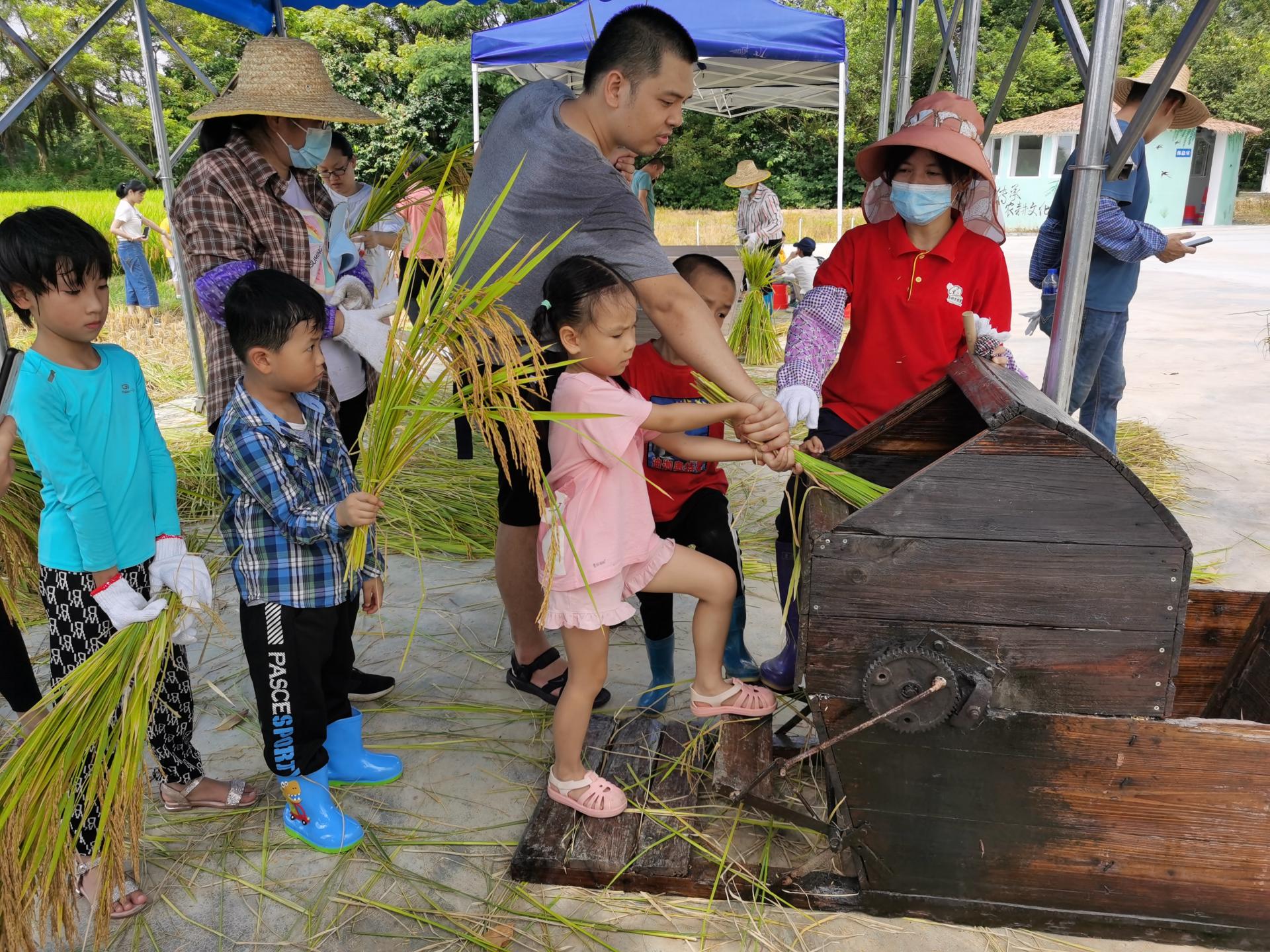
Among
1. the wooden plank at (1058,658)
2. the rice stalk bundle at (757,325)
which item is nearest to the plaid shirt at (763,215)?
the rice stalk bundle at (757,325)

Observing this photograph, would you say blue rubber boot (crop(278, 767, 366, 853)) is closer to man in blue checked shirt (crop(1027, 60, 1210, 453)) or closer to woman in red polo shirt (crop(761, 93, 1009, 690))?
woman in red polo shirt (crop(761, 93, 1009, 690))

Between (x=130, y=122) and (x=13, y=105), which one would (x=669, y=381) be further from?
(x=130, y=122)

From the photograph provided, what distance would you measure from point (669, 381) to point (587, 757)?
3.51 ft

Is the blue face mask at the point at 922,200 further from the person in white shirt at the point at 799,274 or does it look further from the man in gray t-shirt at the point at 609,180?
the person in white shirt at the point at 799,274

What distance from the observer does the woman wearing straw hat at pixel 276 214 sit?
236 centimetres

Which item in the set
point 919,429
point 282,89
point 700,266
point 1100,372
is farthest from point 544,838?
point 1100,372

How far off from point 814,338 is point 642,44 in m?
0.86

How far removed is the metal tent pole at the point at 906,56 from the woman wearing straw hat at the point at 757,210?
4.11 metres

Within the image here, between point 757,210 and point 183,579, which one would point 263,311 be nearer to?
point 183,579

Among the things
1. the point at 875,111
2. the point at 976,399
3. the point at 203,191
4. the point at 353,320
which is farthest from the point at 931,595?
the point at 875,111

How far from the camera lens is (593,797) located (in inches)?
85.7

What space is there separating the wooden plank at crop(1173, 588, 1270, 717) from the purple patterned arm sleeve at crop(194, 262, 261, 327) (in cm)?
255

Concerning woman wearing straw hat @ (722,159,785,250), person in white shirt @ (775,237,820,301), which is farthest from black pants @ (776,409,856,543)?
woman wearing straw hat @ (722,159,785,250)

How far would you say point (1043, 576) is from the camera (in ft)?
5.48
